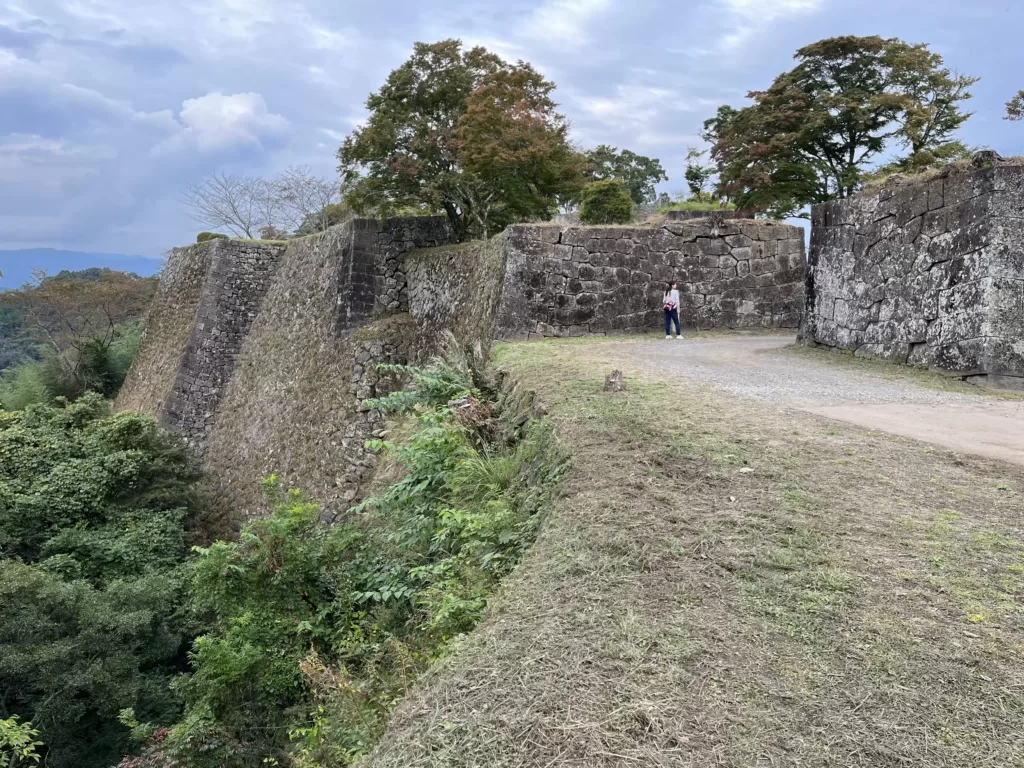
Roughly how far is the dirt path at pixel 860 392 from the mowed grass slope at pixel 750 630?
3.13 feet

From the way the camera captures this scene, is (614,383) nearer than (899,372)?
Yes

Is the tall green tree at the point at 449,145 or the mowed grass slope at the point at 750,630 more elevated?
the tall green tree at the point at 449,145

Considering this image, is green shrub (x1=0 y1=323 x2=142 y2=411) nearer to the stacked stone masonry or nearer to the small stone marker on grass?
the stacked stone masonry

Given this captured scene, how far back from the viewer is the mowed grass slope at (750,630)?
1571 millimetres

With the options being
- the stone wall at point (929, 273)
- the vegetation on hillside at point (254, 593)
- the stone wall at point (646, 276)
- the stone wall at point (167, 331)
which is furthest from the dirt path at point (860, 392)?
the stone wall at point (167, 331)

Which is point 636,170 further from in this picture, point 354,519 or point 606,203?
point 354,519

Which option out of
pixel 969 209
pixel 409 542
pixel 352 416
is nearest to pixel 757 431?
pixel 409 542

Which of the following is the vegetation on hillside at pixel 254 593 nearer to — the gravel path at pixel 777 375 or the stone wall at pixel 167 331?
the gravel path at pixel 777 375

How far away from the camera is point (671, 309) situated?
1066 centimetres

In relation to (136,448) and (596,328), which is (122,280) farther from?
(596,328)

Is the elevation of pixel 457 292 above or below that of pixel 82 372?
above

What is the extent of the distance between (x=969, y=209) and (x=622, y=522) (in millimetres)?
6333

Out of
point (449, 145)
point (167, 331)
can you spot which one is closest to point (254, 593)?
point (449, 145)

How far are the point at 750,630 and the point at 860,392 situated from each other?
464 cm
